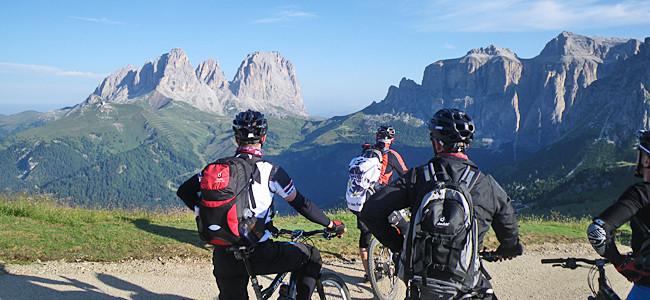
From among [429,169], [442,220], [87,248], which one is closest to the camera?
[442,220]

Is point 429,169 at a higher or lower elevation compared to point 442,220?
higher

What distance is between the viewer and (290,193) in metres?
5.70

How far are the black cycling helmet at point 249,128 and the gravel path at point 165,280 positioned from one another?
15.3ft

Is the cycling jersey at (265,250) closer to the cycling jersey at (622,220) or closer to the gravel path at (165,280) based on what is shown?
the cycling jersey at (622,220)

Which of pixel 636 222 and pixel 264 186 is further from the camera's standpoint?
pixel 264 186

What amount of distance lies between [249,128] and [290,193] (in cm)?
92

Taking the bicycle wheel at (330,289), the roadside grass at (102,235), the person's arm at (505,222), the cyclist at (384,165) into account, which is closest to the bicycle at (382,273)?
the cyclist at (384,165)

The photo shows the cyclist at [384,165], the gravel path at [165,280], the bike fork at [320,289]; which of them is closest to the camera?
the bike fork at [320,289]

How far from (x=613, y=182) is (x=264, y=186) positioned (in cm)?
17582

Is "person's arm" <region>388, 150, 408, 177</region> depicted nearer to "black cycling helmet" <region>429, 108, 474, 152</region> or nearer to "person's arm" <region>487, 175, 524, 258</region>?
"person's arm" <region>487, 175, 524, 258</region>

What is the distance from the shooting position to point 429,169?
473 cm

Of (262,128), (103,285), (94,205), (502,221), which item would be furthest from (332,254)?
(94,205)

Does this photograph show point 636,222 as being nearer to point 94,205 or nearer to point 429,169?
point 429,169

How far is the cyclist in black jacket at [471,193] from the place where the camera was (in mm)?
4656
